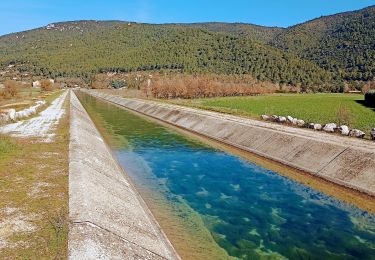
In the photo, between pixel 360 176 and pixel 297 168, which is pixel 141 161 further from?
pixel 360 176

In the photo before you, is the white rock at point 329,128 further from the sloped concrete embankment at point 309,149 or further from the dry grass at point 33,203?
the dry grass at point 33,203

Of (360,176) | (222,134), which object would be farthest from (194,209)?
(222,134)

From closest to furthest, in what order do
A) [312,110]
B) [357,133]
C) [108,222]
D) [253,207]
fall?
1. [108,222]
2. [253,207]
3. [357,133]
4. [312,110]

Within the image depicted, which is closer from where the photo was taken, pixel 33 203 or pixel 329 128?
pixel 33 203

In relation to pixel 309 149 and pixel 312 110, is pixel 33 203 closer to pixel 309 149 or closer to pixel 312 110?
pixel 309 149

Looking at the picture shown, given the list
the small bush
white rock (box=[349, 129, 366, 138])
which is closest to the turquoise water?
white rock (box=[349, 129, 366, 138])

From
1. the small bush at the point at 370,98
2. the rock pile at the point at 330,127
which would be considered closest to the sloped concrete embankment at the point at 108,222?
the rock pile at the point at 330,127

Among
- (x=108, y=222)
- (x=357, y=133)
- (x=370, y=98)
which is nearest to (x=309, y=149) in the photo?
(x=357, y=133)
